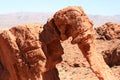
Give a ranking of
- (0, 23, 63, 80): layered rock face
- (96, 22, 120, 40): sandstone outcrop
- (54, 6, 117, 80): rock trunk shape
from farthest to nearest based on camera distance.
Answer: (96, 22, 120, 40): sandstone outcrop < (0, 23, 63, 80): layered rock face < (54, 6, 117, 80): rock trunk shape

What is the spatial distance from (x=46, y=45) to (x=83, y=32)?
2160 millimetres

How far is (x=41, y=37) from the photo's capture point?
1423 cm

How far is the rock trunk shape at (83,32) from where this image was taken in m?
13.0

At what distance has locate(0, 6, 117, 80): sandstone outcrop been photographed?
515 inches

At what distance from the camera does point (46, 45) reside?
14.4 m

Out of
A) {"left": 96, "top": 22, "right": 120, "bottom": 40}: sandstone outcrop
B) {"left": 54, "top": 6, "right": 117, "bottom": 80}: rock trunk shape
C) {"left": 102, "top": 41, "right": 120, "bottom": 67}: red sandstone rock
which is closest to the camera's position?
{"left": 54, "top": 6, "right": 117, "bottom": 80}: rock trunk shape

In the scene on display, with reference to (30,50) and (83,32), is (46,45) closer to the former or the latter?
(30,50)

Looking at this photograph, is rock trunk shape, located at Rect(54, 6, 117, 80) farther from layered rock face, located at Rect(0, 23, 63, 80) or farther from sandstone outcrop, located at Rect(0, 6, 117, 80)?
layered rock face, located at Rect(0, 23, 63, 80)

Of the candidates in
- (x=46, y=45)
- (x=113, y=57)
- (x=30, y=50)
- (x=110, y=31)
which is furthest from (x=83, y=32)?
(x=110, y=31)

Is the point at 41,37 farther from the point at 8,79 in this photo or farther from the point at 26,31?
the point at 8,79

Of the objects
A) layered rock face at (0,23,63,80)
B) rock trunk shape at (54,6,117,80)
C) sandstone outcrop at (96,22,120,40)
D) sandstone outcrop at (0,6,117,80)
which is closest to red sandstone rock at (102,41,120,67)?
sandstone outcrop at (0,6,117,80)

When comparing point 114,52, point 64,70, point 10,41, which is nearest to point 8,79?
point 10,41

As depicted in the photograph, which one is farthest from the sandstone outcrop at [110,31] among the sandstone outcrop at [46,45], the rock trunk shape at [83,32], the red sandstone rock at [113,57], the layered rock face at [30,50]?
the rock trunk shape at [83,32]

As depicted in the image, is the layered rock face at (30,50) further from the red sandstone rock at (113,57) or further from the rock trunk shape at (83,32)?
the red sandstone rock at (113,57)
